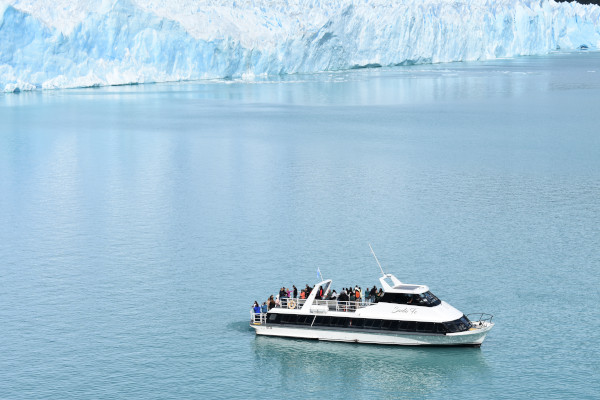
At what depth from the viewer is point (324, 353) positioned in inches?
989

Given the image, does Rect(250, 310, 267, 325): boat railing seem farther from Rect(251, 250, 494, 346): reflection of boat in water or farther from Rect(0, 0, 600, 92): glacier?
Rect(0, 0, 600, 92): glacier

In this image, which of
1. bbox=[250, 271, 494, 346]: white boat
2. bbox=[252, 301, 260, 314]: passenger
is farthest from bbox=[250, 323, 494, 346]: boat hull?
bbox=[252, 301, 260, 314]: passenger

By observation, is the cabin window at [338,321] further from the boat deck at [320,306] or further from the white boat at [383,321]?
the boat deck at [320,306]

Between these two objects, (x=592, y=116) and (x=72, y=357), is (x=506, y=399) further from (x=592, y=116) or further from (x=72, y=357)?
(x=592, y=116)

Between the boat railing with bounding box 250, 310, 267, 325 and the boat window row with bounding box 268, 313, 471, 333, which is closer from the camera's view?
the boat window row with bounding box 268, 313, 471, 333

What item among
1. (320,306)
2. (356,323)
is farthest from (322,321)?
(356,323)

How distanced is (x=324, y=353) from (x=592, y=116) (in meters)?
56.3

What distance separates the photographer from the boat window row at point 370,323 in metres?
24.8

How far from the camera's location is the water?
2369 centimetres

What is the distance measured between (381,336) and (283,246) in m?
11.0

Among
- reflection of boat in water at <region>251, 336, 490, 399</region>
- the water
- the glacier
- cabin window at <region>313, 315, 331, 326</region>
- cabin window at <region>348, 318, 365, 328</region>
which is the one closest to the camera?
reflection of boat in water at <region>251, 336, 490, 399</region>

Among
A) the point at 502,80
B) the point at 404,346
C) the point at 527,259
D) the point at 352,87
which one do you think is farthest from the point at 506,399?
the point at 502,80

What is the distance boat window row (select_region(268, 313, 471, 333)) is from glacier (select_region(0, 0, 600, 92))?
76.4 meters

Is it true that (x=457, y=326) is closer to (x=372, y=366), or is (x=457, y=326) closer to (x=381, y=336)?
(x=381, y=336)
